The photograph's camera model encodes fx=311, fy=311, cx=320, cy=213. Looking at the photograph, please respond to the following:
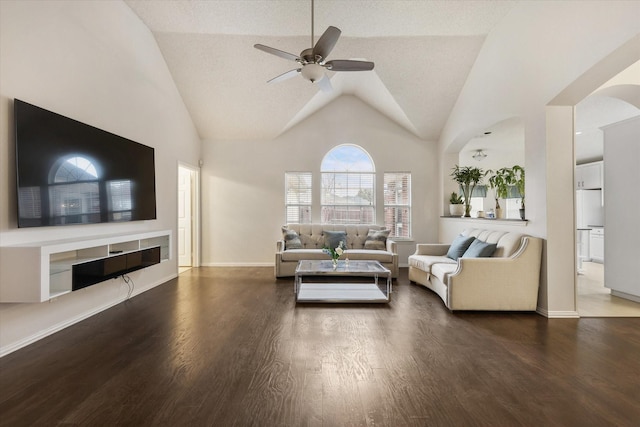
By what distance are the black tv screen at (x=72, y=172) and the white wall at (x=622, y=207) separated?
245 inches

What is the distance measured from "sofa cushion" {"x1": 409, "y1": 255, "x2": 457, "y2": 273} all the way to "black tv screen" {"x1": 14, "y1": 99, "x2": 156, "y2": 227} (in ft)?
13.0

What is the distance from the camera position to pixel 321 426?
5.37ft

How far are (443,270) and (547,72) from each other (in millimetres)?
Answer: 2425

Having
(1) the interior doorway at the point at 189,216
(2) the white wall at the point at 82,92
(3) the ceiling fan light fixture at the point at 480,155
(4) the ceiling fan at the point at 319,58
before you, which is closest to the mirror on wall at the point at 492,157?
(3) the ceiling fan light fixture at the point at 480,155

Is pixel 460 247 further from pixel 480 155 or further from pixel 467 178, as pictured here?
pixel 480 155

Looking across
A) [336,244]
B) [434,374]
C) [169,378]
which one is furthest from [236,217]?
[434,374]

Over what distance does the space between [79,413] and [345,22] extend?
15.7 ft

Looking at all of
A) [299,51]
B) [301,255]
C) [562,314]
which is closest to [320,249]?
[301,255]

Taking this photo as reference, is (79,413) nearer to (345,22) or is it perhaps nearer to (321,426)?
(321,426)

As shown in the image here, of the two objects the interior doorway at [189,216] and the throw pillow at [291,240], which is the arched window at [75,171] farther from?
the throw pillow at [291,240]

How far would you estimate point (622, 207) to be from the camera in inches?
156

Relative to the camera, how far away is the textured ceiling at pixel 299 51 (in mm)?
4000

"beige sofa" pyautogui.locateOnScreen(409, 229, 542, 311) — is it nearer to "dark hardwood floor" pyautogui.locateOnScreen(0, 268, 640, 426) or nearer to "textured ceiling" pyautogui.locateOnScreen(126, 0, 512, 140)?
"dark hardwood floor" pyautogui.locateOnScreen(0, 268, 640, 426)

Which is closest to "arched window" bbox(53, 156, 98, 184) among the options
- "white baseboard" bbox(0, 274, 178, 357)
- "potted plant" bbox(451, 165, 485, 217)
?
"white baseboard" bbox(0, 274, 178, 357)
